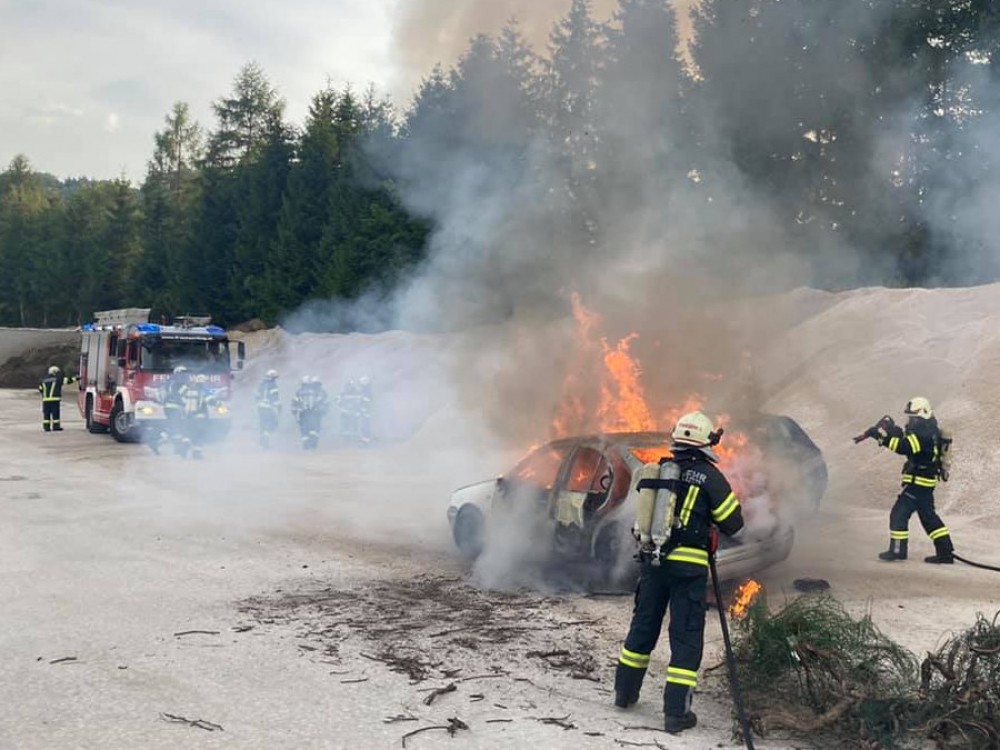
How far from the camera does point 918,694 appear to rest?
15.1ft

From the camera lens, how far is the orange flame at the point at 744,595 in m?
6.61

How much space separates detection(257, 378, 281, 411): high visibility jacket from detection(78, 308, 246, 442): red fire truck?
0.84 meters

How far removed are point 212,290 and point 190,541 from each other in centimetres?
4047

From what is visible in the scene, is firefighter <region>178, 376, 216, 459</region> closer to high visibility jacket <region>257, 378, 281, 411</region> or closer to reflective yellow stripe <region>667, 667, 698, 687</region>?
high visibility jacket <region>257, 378, 281, 411</region>

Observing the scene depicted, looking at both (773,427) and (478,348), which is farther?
(478,348)

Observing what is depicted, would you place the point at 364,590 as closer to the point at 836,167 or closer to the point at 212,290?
the point at 836,167

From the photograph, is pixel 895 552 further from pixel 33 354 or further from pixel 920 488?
pixel 33 354

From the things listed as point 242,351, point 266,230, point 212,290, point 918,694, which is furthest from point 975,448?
point 212,290

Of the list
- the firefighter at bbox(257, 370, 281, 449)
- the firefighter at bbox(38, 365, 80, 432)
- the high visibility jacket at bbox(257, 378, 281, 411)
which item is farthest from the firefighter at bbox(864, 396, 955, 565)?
the firefighter at bbox(38, 365, 80, 432)

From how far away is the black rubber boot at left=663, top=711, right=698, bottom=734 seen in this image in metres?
4.72

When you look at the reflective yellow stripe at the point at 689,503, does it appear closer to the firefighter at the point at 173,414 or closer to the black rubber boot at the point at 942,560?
the black rubber boot at the point at 942,560

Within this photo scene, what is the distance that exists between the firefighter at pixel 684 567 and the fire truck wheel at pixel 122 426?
16415 mm

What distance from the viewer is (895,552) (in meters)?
9.26

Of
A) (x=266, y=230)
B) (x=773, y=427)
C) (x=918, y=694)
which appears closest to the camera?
(x=918, y=694)
